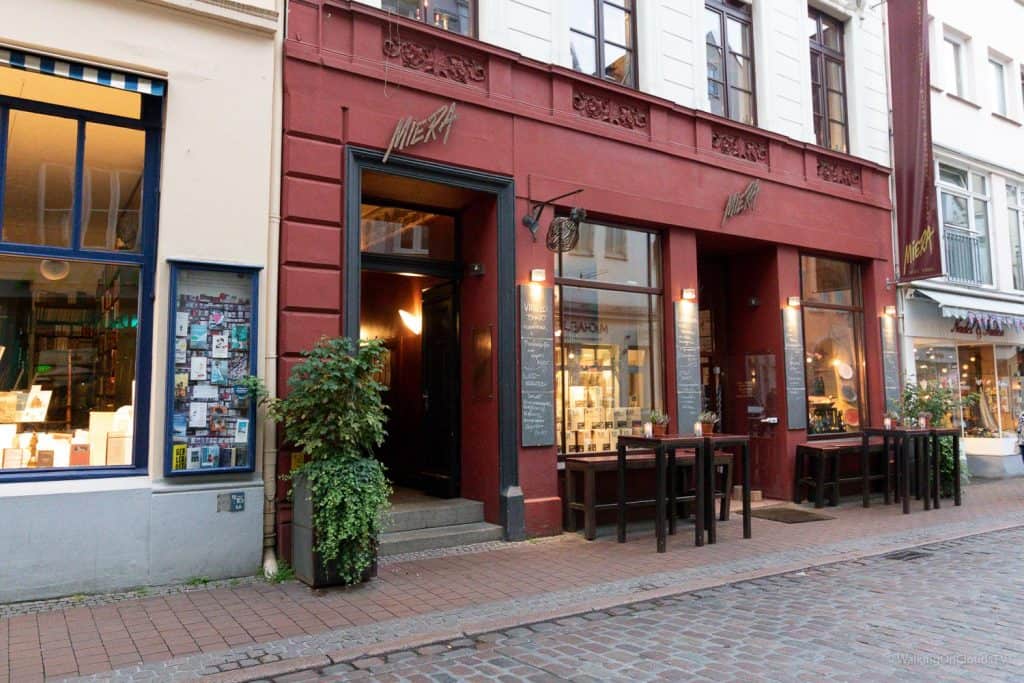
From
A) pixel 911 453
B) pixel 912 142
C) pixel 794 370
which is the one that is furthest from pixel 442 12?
pixel 912 142

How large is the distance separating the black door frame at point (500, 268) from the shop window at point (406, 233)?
0.94 m

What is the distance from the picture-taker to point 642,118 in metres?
10.1

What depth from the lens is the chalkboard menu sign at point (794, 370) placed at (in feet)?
37.4

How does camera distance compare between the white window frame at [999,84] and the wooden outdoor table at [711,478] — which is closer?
the wooden outdoor table at [711,478]

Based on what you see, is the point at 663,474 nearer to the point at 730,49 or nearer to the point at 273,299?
the point at 273,299

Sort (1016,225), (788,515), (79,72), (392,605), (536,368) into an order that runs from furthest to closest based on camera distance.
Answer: (1016,225)
(788,515)
(536,368)
(79,72)
(392,605)

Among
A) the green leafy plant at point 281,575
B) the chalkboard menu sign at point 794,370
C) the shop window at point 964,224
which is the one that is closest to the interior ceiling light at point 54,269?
the green leafy plant at point 281,575

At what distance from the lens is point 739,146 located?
1123cm

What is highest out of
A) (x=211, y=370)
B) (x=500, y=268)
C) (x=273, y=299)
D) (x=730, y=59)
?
(x=730, y=59)

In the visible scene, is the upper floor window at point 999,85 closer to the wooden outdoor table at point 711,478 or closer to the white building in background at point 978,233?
the white building in background at point 978,233

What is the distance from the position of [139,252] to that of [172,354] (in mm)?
1044


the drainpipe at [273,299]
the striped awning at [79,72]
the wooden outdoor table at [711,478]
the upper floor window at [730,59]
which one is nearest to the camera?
the striped awning at [79,72]

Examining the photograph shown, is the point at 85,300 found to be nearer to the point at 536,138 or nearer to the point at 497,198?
the point at 497,198

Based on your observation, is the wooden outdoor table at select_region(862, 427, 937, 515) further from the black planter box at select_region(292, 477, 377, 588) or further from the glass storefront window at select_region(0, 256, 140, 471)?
the glass storefront window at select_region(0, 256, 140, 471)
